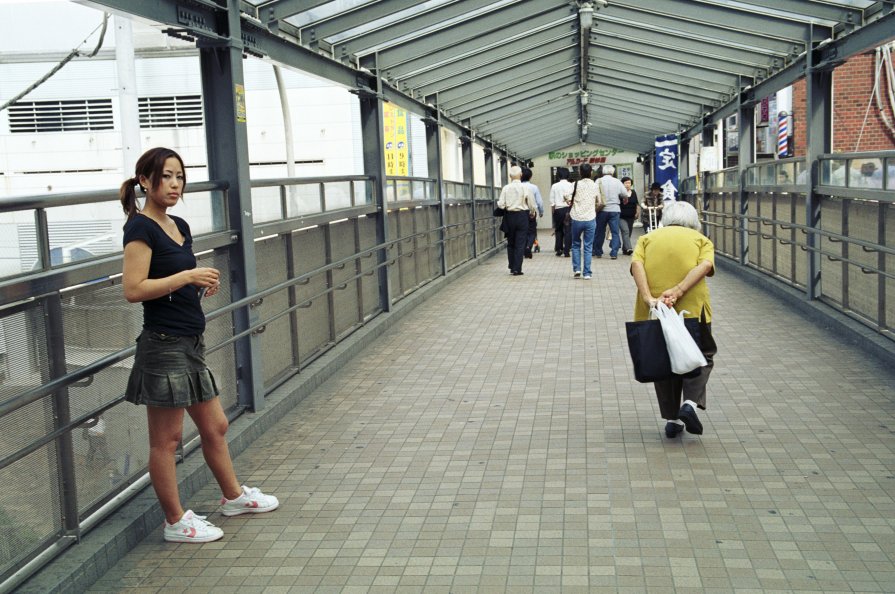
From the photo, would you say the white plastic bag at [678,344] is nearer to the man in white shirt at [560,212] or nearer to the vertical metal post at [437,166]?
the vertical metal post at [437,166]

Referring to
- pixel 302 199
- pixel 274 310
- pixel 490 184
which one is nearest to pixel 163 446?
pixel 274 310

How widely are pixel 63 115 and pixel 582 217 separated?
75.5 ft

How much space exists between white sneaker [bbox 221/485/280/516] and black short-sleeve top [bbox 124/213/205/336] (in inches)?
34.6

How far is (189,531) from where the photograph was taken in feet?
14.8

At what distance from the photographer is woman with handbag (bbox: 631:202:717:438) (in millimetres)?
5855

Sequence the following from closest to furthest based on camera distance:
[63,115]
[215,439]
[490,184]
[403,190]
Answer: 1. [215,439]
2. [403,190]
3. [490,184]
4. [63,115]

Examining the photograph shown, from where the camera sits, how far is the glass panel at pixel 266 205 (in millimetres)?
6746

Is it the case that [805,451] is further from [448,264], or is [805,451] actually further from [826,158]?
[448,264]

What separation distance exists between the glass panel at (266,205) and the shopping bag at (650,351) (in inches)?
96.2

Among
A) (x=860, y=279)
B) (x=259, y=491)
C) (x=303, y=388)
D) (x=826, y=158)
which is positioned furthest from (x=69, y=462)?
(x=826, y=158)

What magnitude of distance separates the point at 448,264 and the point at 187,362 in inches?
459

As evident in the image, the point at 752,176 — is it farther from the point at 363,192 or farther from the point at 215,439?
the point at 215,439

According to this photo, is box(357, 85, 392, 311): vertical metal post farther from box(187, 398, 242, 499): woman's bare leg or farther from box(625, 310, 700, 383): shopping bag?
box(187, 398, 242, 499): woman's bare leg

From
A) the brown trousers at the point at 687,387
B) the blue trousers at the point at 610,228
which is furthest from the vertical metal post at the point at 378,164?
the blue trousers at the point at 610,228
